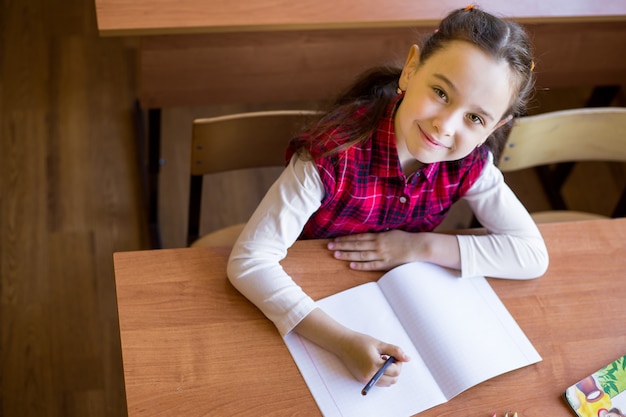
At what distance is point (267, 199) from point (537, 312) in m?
0.51

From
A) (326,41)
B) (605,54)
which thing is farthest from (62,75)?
(605,54)

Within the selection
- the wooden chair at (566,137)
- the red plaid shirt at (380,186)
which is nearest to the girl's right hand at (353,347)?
the red plaid shirt at (380,186)

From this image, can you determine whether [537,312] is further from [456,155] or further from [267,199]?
[267,199]

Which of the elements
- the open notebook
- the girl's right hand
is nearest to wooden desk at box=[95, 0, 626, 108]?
the open notebook

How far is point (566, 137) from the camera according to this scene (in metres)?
1.79

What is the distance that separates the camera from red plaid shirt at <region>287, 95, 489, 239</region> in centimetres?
140

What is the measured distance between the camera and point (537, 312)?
1.38m

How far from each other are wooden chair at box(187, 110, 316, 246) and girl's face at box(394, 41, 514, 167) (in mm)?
366

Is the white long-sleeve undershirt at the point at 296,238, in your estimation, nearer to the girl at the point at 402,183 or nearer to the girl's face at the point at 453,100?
the girl at the point at 402,183

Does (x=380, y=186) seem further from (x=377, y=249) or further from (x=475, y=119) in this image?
(x=475, y=119)

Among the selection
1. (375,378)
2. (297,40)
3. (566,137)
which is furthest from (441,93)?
(297,40)

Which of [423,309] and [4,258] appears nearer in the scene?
[423,309]

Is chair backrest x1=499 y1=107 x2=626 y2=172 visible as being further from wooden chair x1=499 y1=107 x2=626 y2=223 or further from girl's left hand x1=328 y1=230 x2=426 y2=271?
girl's left hand x1=328 y1=230 x2=426 y2=271

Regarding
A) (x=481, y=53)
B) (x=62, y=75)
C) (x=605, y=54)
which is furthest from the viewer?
(x=62, y=75)
